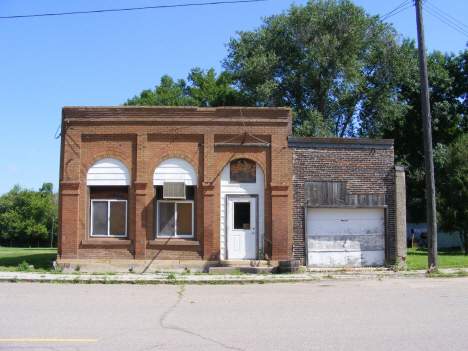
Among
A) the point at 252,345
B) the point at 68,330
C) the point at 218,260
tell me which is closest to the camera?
the point at 252,345

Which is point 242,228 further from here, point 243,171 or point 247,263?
point 243,171

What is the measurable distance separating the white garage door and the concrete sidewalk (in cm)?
54

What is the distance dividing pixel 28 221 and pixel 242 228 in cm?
5292

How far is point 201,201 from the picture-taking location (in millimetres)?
15609

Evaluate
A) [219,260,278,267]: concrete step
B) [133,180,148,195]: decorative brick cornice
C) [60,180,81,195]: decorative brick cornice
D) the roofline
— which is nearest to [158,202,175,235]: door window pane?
[133,180,148,195]: decorative brick cornice

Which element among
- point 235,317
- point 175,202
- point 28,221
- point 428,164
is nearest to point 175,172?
point 175,202

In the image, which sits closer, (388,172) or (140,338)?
(140,338)

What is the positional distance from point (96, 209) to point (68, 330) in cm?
917

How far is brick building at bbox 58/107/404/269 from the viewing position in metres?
15.4

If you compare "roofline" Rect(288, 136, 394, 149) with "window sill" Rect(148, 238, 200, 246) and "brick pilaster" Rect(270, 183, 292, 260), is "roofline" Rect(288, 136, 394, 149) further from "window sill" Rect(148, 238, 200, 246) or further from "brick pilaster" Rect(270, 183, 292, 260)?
"window sill" Rect(148, 238, 200, 246)

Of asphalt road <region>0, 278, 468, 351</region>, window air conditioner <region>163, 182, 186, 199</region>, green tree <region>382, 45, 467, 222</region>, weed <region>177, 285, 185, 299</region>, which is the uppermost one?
green tree <region>382, 45, 467, 222</region>

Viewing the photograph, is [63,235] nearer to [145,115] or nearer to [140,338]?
[145,115]

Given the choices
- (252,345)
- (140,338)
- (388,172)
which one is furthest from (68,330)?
(388,172)

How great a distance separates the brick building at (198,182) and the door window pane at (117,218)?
36 mm
